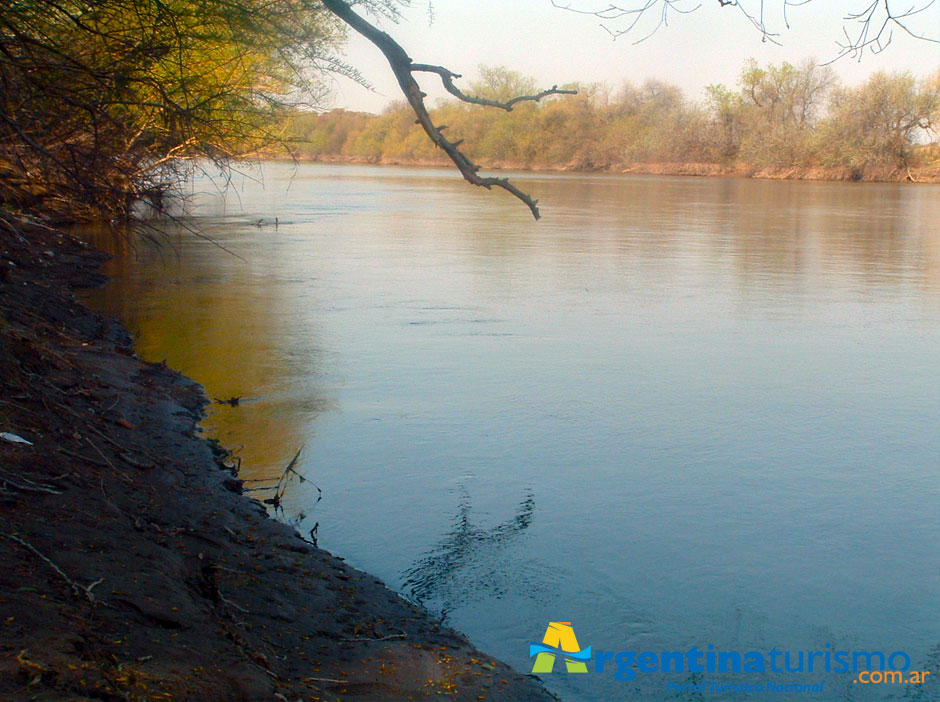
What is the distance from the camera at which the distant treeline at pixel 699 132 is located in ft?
199

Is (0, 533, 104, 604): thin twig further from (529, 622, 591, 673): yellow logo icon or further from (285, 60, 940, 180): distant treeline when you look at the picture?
(285, 60, 940, 180): distant treeline

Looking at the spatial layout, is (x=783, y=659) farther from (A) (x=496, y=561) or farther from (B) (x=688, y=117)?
(B) (x=688, y=117)

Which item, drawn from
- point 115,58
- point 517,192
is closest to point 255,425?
point 115,58

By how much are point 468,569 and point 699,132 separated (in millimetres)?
76135

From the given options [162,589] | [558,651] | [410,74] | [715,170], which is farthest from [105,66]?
[715,170]

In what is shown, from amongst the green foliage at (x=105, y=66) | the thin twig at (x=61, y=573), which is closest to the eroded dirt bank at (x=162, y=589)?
the thin twig at (x=61, y=573)

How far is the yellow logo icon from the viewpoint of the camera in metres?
3.88

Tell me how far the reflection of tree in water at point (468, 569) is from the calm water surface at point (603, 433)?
0.04ft

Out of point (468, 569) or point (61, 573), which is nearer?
point (61, 573)

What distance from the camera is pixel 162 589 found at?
3.43 m

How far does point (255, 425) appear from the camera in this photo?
21.9ft

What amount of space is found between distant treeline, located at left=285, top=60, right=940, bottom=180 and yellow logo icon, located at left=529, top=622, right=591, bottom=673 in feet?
148

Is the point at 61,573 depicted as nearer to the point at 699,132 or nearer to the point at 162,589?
the point at 162,589

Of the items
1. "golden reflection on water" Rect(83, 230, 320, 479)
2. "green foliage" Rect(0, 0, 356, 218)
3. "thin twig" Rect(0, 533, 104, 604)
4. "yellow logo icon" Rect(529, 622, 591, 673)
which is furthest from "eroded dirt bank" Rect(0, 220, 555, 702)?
"green foliage" Rect(0, 0, 356, 218)
